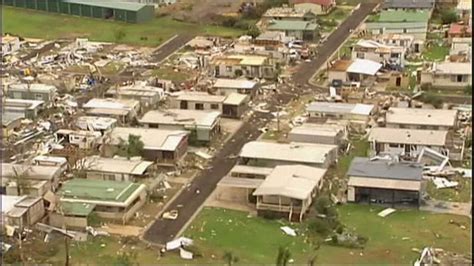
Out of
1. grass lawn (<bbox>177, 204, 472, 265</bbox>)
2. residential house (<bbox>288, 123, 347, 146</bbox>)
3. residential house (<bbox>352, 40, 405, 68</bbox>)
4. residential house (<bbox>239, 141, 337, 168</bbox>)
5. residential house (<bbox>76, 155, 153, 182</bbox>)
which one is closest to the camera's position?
grass lawn (<bbox>177, 204, 472, 265</bbox>)

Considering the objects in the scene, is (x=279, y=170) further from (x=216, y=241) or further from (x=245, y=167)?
(x=216, y=241)

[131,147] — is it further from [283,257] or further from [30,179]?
[283,257]

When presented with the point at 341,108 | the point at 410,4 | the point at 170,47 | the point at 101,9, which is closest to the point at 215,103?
the point at 341,108

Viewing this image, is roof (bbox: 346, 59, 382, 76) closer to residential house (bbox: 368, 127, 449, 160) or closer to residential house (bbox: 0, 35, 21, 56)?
residential house (bbox: 368, 127, 449, 160)

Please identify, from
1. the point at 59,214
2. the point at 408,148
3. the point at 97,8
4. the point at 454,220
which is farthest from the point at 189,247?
the point at 97,8

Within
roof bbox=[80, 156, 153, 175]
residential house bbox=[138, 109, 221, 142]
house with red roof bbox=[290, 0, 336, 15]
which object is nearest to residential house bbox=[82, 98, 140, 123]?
residential house bbox=[138, 109, 221, 142]
